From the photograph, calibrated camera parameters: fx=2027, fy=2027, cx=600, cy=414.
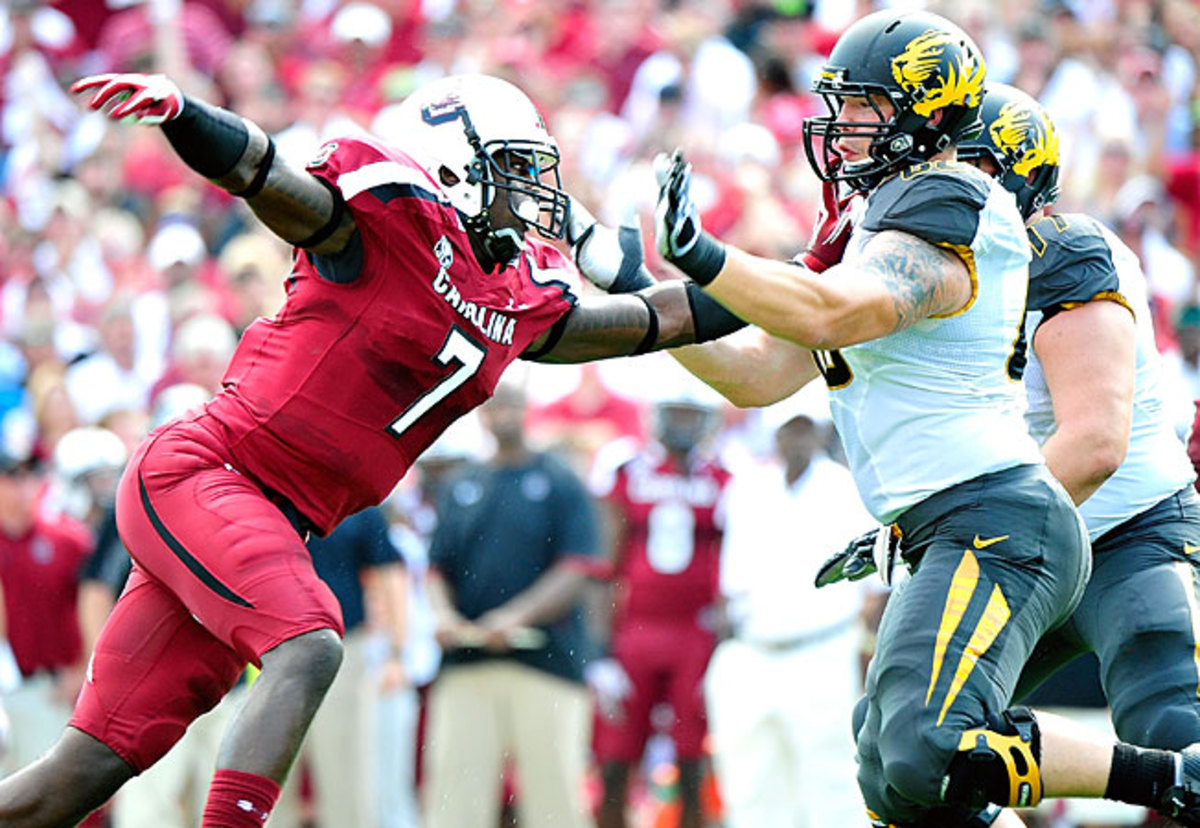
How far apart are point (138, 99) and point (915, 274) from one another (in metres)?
1.68

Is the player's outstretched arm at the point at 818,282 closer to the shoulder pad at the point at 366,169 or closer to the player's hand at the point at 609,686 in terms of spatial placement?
the shoulder pad at the point at 366,169

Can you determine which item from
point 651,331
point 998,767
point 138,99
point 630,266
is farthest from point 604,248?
point 998,767

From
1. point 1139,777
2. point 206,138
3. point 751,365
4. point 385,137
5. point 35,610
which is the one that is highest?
point 206,138

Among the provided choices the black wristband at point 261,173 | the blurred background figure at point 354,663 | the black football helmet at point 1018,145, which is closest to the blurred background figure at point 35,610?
the blurred background figure at point 354,663

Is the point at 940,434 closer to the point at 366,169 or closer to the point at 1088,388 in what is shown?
the point at 1088,388

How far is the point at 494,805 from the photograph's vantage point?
814 cm

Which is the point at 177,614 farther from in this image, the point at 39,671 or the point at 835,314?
the point at 39,671

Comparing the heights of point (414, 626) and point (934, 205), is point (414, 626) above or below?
below

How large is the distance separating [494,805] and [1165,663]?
3.87m

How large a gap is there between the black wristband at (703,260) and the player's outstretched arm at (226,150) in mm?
919

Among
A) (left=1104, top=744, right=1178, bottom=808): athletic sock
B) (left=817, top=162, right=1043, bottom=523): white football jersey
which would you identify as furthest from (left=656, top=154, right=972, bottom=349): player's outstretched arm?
(left=1104, top=744, right=1178, bottom=808): athletic sock

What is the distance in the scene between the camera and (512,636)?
809cm

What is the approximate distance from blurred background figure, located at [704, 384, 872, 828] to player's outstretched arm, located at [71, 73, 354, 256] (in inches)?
154

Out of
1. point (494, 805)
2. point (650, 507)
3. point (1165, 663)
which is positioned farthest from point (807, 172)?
point (1165, 663)
